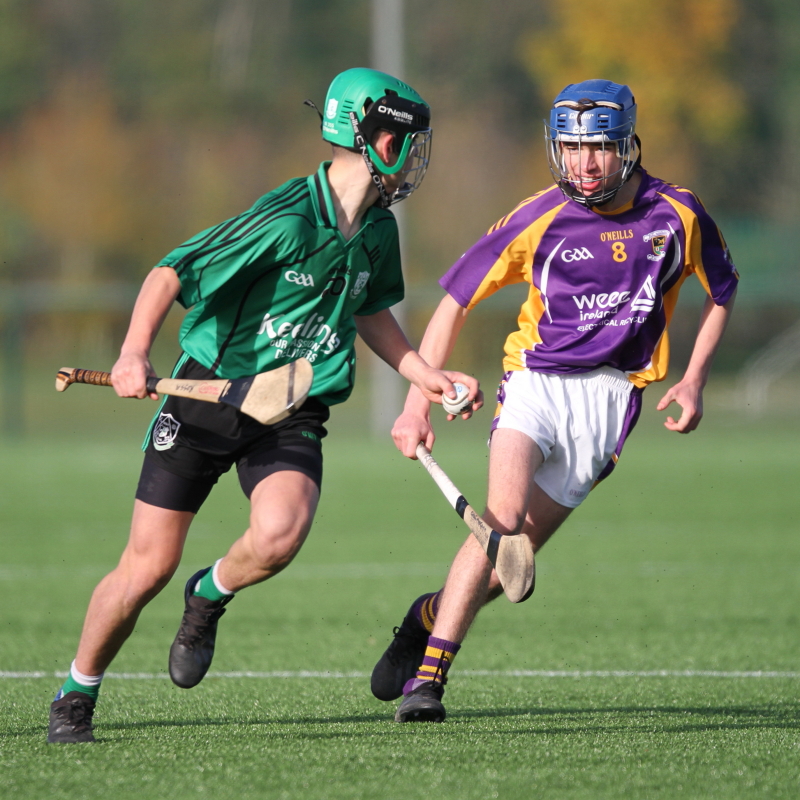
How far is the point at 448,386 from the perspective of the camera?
4.12m

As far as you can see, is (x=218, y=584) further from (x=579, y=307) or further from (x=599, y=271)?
(x=599, y=271)

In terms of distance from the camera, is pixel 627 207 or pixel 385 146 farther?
pixel 627 207

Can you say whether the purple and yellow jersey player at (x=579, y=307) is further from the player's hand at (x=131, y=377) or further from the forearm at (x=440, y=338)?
the player's hand at (x=131, y=377)

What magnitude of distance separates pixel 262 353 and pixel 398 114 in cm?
83

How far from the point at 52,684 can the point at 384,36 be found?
16321 millimetres

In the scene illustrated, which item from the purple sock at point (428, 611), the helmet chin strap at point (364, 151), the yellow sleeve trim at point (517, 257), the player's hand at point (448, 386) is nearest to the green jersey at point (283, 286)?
the helmet chin strap at point (364, 151)

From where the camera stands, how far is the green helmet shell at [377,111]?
3961 mm

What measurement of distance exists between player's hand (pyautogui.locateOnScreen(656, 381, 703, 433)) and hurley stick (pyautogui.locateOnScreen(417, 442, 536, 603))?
81 centimetres

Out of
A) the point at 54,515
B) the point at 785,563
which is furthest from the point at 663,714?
the point at 54,515

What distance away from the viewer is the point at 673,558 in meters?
8.73

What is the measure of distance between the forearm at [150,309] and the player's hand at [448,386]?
87cm

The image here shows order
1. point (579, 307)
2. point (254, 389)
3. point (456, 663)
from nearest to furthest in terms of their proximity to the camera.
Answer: point (254, 389) < point (579, 307) < point (456, 663)

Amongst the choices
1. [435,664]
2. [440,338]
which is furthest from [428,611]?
[440,338]

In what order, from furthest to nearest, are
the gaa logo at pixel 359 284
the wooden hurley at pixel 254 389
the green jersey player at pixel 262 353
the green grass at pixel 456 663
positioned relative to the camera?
the gaa logo at pixel 359 284, the green jersey player at pixel 262 353, the wooden hurley at pixel 254 389, the green grass at pixel 456 663
